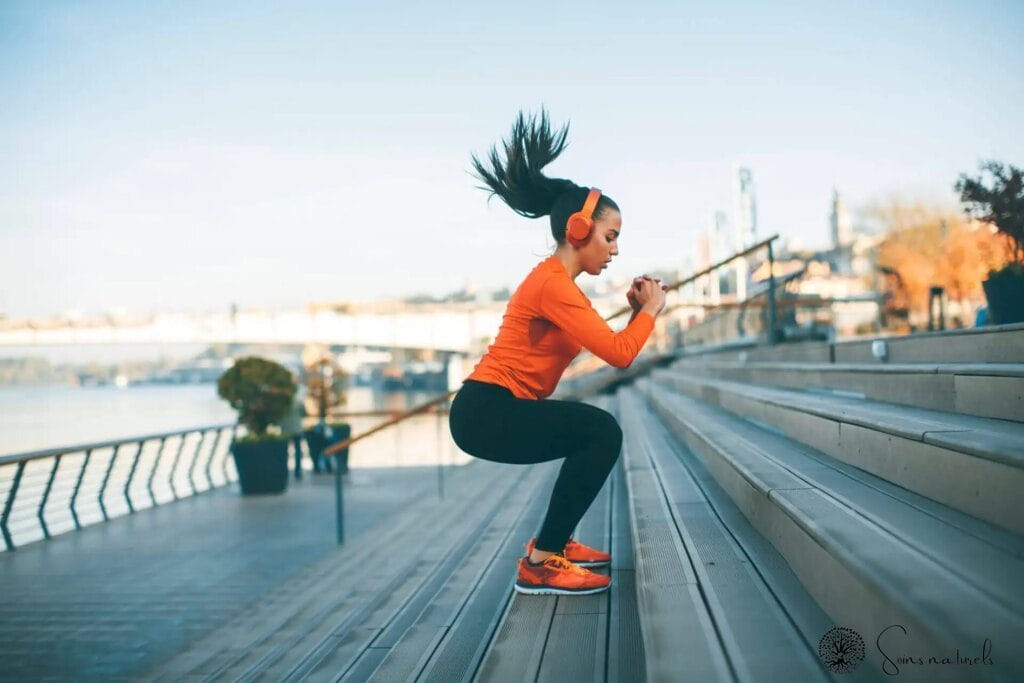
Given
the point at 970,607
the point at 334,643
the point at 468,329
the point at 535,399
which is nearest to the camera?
the point at 970,607

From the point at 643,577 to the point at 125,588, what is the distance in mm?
3728

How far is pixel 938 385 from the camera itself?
283 cm

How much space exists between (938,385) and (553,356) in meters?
1.50

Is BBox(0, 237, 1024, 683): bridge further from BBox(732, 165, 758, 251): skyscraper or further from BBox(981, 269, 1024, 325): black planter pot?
BBox(732, 165, 758, 251): skyscraper

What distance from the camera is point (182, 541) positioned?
5.98 metres

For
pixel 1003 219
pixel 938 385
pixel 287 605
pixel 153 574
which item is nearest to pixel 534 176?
pixel 938 385

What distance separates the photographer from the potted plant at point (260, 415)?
8219 millimetres

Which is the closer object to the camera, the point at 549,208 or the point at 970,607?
the point at 970,607

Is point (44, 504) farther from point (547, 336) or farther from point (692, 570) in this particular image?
point (692, 570)

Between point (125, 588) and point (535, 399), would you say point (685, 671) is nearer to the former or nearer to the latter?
point (535, 399)

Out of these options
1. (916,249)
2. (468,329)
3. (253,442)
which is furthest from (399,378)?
(253,442)

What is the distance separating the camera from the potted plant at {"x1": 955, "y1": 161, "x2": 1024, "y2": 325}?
404cm

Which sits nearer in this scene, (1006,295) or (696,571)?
(696,571)

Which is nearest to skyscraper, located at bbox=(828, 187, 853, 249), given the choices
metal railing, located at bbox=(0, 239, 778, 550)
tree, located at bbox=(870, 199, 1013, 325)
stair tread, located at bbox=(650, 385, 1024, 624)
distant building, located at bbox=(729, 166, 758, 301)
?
distant building, located at bbox=(729, 166, 758, 301)
